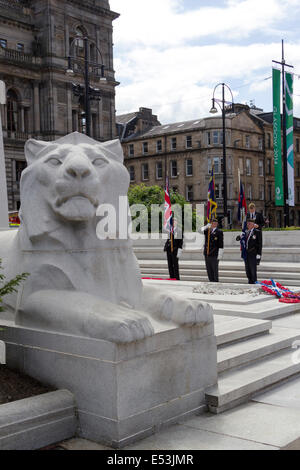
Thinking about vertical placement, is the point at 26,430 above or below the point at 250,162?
below

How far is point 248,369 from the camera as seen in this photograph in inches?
208

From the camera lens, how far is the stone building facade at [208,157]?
5712 cm

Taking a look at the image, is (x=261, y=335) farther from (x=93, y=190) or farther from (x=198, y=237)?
(x=198, y=237)

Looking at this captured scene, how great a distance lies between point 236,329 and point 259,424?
1.96 metres

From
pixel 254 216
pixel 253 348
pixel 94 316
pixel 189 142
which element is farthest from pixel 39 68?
pixel 94 316

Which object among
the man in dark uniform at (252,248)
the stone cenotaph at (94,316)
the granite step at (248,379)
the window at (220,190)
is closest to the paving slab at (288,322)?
the granite step at (248,379)

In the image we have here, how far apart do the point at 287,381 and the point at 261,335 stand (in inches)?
46.3

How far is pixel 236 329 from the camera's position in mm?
6012

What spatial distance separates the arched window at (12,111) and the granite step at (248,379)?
43.0 m

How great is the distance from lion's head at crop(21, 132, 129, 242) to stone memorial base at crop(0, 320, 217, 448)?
0.91 meters

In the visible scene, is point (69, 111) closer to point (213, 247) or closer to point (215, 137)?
point (215, 137)

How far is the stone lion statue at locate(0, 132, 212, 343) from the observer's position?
3.86 metres

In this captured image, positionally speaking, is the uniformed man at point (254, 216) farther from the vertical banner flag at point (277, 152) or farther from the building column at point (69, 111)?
the building column at point (69, 111)
